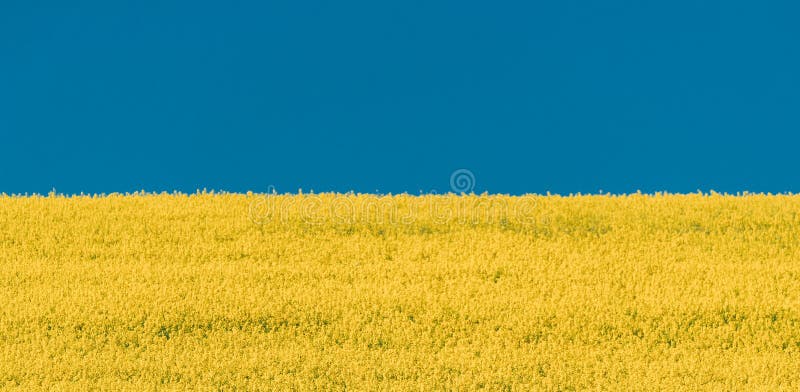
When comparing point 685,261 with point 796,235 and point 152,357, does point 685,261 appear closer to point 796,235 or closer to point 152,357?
point 796,235

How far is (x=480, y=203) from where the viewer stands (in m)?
16.7

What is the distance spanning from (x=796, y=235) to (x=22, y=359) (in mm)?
12710

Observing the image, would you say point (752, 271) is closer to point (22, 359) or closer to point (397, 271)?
point (397, 271)

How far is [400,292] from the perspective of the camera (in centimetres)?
1207

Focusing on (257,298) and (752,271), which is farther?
(752,271)

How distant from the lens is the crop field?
31.8 ft

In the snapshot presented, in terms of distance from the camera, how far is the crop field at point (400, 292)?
9680 mm

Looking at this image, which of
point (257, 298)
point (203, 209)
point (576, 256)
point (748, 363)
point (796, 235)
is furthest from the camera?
point (203, 209)

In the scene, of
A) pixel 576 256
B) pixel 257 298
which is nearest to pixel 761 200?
pixel 576 256

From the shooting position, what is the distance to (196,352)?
10258 mm

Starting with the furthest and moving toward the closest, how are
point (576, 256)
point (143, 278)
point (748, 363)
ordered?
1. point (576, 256)
2. point (143, 278)
3. point (748, 363)

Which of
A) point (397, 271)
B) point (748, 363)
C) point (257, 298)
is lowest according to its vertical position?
point (748, 363)

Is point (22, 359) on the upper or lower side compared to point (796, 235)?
lower

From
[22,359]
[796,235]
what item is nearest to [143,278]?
[22,359]
